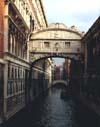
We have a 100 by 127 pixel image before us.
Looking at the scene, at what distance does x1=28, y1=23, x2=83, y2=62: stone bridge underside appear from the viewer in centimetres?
4459

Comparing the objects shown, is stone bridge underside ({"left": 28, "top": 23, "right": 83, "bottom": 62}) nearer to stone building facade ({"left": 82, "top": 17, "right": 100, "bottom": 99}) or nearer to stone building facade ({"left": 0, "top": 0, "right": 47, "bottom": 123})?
stone building facade ({"left": 82, "top": 17, "right": 100, "bottom": 99})

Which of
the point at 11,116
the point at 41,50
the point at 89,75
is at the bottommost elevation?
the point at 11,116

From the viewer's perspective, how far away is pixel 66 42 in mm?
45062

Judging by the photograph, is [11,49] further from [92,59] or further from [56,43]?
[56,43]

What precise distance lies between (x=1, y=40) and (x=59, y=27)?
18857mm

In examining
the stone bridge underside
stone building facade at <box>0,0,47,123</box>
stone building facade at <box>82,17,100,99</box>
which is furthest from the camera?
the stone bridge underside

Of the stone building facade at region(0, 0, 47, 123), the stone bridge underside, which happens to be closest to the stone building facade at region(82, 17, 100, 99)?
the stone bridge underside

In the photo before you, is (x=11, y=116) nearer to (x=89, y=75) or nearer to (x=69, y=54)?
(x=89, y=75)

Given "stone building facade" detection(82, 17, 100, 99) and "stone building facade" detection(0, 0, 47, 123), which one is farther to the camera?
"stone building facade" detection(82, 17, 100, 99)

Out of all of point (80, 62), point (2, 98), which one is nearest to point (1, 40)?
point (2, 98)

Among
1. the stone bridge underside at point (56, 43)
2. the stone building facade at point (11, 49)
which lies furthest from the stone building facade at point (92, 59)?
the stone building facade at point (11, 49)

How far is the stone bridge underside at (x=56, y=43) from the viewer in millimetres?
44594

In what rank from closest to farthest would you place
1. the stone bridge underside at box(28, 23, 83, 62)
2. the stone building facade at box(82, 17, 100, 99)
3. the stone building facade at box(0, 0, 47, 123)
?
1. the stone building facade at box(0, 0, 47, 123)
2. the stone building facade at box(82, 17, 100, 99)
3. the stone bridge underside at box(28, 23, 83, 62)

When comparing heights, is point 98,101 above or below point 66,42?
below
